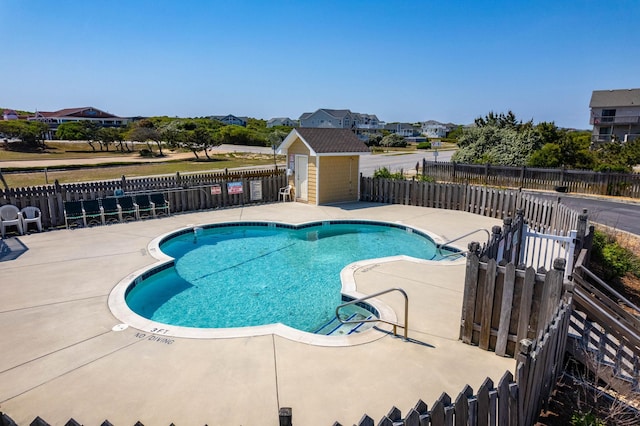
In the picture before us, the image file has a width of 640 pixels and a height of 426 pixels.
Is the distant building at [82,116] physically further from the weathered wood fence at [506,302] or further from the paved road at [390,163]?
the weathered wood fence at [506,302]

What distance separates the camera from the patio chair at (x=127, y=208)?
46.3ft

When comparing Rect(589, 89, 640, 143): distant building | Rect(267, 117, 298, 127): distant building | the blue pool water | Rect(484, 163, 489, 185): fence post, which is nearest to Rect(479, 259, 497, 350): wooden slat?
the blue pool water

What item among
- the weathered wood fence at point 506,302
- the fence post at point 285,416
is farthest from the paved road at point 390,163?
the fence post at point 285,416

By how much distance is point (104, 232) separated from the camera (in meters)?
12.5

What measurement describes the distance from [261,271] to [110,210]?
715 centimetres

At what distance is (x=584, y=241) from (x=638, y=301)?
206 centimetres

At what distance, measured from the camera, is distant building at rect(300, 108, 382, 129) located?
9369 cm

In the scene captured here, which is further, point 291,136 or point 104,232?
point 291,136

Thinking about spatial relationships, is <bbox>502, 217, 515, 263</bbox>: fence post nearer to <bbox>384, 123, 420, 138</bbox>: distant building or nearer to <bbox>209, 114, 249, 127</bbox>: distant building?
<bbox>384, 123, 420, 138</bbox>: distant building

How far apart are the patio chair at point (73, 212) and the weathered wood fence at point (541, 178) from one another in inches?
812

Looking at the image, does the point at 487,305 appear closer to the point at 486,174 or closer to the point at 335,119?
the point at 486,174

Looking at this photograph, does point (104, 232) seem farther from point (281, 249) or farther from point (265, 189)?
point (265, 189)

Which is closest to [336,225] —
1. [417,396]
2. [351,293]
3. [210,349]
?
[351,293]

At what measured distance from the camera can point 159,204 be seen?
15.1 metres
